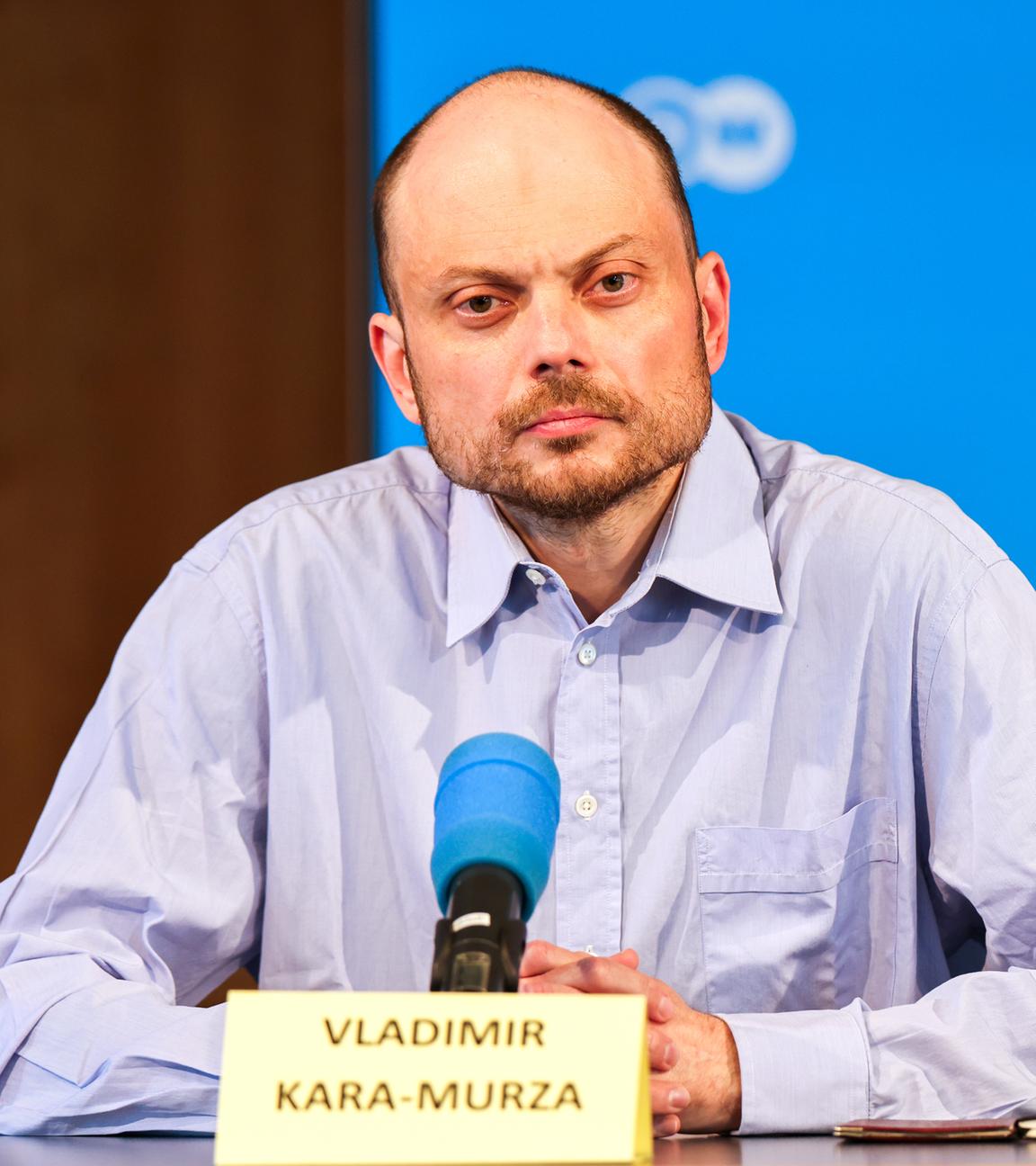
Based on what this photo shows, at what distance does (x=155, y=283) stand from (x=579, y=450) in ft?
4.23

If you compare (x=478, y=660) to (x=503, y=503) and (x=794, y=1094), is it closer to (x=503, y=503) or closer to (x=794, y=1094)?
(x=503, y=503)

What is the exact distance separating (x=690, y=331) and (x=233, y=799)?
0.71m

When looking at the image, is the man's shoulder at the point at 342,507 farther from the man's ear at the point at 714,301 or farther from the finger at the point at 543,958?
the finger at the point at 543,958

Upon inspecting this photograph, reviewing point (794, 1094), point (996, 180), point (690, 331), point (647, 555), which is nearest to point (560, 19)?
point (996, 180)

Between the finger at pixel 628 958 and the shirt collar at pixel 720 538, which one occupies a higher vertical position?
the shirt collar at pixel 720 538

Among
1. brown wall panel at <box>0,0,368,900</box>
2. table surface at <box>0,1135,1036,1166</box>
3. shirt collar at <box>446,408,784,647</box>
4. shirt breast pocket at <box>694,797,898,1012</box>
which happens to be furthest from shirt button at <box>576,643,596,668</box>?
brown wall panel at <box>0,0,368,900</box>

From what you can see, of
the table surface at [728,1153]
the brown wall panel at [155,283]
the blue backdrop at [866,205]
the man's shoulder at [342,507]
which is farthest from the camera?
the brown wall panel at [155,283]

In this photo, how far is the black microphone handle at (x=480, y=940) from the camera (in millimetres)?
801

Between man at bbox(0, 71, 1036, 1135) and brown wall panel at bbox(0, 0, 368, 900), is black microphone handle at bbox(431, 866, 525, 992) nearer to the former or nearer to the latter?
man at bbox(0, 71, 1036, 1135)

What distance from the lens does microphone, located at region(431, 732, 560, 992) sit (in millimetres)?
808

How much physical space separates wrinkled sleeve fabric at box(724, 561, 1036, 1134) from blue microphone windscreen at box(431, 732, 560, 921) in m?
0.45

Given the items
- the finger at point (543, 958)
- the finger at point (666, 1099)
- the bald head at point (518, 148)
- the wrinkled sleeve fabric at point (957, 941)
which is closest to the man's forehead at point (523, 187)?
the bald head at point (518, 148)

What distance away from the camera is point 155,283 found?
258cm

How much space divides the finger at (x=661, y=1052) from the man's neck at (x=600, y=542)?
61 cm
